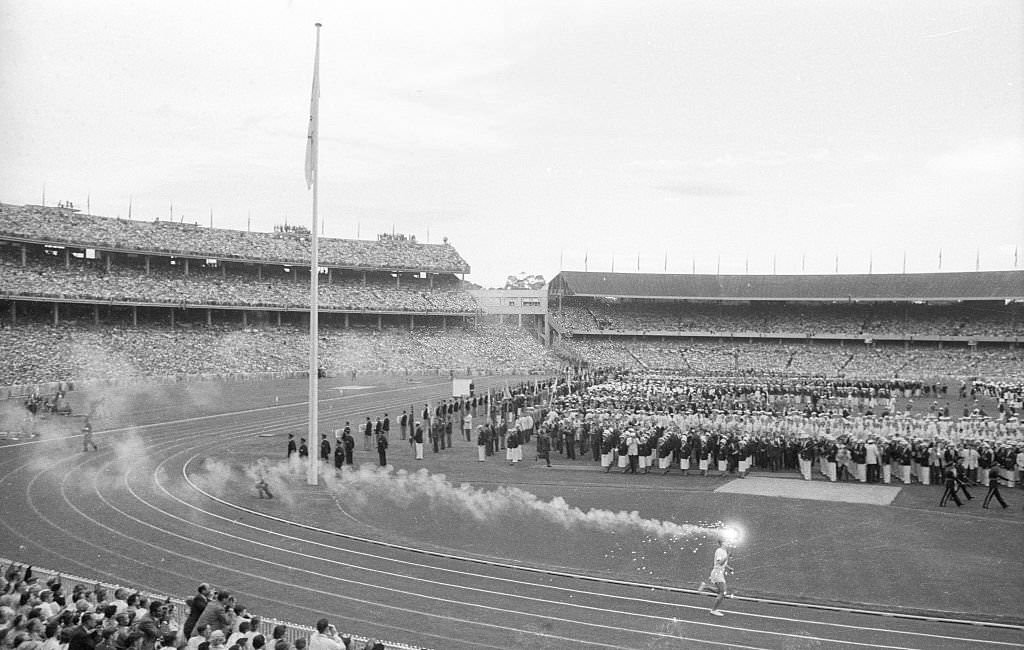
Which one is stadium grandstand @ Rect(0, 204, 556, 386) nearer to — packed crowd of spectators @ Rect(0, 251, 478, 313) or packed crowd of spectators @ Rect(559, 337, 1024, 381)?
packed crowd of spectators @ Rect(0, 251, 478, 313)

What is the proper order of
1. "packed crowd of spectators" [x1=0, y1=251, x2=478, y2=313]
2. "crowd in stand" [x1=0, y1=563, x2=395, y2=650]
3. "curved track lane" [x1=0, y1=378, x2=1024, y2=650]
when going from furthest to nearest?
1. "packed crowd of spectators" [x1=0, y1=251, x2=478, y2=313]
2. "curved track lane" [x1=0, y1=378, x2=1024, y2=650]
3. "crowd in stand" [x1=0, y1=563, x2=395, y2=650]

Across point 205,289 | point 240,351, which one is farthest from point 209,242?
point 240,351

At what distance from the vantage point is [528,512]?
1736 centimetres

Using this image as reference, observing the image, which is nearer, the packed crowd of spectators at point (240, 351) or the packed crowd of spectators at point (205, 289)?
the packed crowd of spectators at point (240, 351)

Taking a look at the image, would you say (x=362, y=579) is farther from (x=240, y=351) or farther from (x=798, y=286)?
(x=798, y=286)

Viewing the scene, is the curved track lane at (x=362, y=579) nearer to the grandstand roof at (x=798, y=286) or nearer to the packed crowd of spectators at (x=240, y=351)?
the packed crowd of spectators at (x=240, y=351)

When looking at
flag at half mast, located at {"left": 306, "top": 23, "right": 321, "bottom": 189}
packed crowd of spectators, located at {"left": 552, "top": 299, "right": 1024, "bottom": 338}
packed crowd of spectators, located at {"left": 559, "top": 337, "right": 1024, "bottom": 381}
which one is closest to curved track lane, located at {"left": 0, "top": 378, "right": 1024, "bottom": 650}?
flag at half mast, located at {"left": 306, "top": 23, "right": 321, "bottom": 189}

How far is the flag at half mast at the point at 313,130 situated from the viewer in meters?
19.4

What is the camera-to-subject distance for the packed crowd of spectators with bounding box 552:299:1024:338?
2461 inches

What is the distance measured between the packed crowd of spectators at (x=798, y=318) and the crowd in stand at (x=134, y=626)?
62266 millimetres

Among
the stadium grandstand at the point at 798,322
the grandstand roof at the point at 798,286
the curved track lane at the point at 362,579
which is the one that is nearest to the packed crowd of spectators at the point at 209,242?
the grandstand roof at the point at 798,286

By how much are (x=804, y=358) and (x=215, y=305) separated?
44901 millimetres

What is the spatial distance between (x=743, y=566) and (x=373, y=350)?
4843 cm

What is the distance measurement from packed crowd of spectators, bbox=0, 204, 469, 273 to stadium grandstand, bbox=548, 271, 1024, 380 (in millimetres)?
13436
